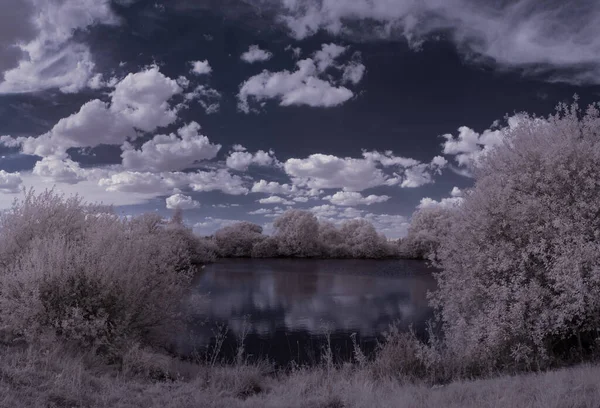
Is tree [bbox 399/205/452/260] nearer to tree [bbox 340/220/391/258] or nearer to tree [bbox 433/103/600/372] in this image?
tree [bbox 340/220/391/258]

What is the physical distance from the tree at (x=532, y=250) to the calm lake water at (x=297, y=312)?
104 inches

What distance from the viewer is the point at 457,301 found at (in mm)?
13820

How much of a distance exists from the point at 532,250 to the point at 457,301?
282 cm

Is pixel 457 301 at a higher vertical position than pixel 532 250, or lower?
lower

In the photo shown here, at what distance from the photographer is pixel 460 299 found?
13477 millimetres

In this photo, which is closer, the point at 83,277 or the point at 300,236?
the point at 83,277

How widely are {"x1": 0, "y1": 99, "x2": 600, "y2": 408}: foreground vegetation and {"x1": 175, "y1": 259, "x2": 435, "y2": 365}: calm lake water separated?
2.52 m

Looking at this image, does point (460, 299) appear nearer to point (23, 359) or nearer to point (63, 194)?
point (23, 359)

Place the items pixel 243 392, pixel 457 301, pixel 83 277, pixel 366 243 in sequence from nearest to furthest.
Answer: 1. pixel 243 392
2. pixel 83 277
3. pixel 457 301
4. pixel 366 243

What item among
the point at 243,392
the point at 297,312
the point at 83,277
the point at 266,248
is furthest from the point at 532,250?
the point at 266,248

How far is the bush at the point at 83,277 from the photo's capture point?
1256cm

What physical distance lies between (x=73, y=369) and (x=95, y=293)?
4.74 m

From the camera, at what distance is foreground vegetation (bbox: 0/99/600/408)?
33.2 ft

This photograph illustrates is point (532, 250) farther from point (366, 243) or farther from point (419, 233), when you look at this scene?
point (366, 243)
